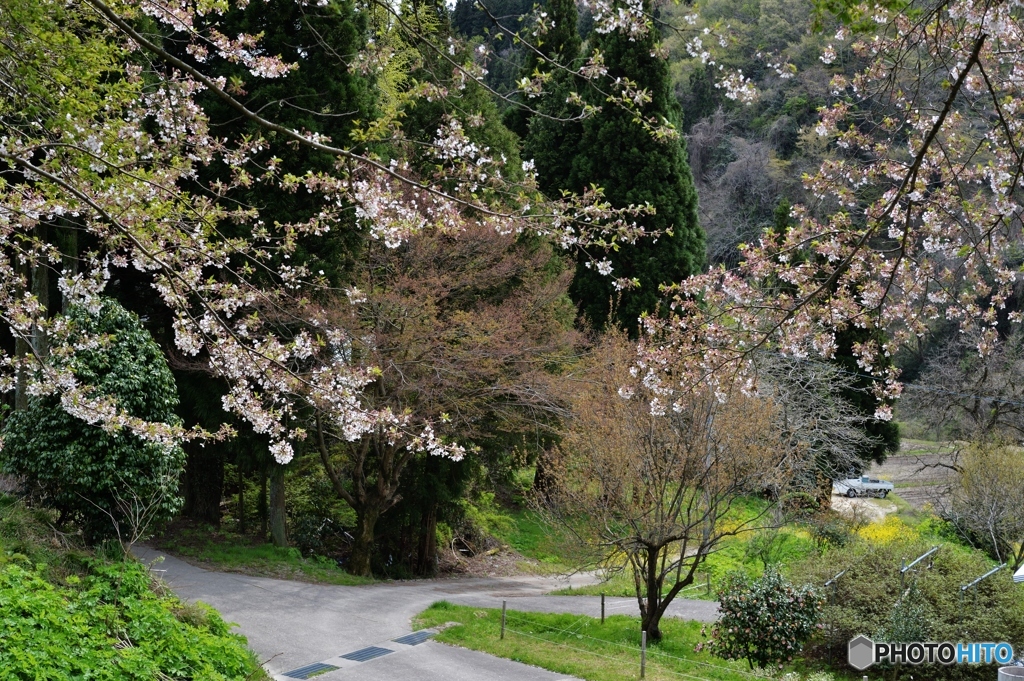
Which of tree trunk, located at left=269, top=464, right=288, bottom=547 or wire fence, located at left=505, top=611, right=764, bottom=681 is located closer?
wire fence, located at left=505, top=611, right=764, bottom=681

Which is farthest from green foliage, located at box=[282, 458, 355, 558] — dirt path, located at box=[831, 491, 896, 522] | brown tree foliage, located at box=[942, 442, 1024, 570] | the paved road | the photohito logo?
brown tree foliage, located at box=[942, 442, 1024, 570]

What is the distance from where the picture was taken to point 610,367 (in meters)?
14.5

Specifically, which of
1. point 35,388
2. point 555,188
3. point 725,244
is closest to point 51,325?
point 35,388

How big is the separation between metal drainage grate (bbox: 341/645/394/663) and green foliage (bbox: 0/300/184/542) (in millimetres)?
2704

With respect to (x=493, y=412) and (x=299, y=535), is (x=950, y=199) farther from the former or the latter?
(x=299, y=535)

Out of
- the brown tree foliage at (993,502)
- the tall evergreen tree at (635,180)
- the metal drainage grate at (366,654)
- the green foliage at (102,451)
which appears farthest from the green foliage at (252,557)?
the brown tree foliage at (993,502)

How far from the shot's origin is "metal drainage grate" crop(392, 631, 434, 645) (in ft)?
33.8

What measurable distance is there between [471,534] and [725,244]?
719 inches

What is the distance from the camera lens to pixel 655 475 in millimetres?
11242

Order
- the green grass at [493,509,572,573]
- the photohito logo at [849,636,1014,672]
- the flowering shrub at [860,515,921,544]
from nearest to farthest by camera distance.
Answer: the photohito logo at [849,636,1014,672], the flowering shrub at [860,515,921,544], the green grass at [493,509,572,573]

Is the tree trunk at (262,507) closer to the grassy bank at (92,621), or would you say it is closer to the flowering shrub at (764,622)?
the grassy bank at (92,621)

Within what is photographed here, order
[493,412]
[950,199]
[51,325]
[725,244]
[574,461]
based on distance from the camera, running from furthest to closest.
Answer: [725,244], [493,412], [574,461], [51,325], [950,199]

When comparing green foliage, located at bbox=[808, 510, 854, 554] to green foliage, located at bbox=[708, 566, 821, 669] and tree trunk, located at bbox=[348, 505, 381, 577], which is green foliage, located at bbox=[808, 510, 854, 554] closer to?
green foliage, located at bbox=[708, 566, 821, 669]

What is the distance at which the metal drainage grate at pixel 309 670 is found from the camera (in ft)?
27.6
